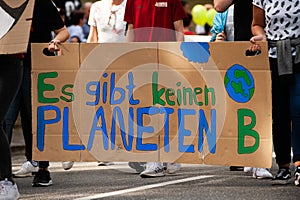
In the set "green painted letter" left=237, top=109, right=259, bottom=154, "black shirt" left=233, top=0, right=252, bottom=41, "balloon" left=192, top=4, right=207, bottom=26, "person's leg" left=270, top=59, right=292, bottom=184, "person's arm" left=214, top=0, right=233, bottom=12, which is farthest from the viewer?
"balloon" left=192, top=4, right=207, bottom=26

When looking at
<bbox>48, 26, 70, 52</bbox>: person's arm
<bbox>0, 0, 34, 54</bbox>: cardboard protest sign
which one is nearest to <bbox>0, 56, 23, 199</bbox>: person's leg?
<bbox>0, 0, 34, 54</bbox>: cardboard protest sign

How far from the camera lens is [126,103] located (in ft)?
27.3

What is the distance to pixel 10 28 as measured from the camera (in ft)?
24.6

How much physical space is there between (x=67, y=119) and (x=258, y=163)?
59.9 inches

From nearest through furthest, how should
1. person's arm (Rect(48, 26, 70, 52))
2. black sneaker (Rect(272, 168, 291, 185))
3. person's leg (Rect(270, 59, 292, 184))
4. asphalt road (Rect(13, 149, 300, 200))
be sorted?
1. asphalt road (Rect(13, 149, 300, 200))
2. person's arm (Rect(48, 26, 70, 52))
3. person's leg (Rect(270, 59, 292, 184))
4. black sneaker (Rect(272, 168, 291, 185))

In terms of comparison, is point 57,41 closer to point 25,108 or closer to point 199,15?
point 25,108

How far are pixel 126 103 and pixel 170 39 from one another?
5.39 feet

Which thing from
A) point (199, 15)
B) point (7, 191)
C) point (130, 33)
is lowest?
point (7, 191)

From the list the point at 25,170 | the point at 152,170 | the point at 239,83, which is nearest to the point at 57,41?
the point at 239,83

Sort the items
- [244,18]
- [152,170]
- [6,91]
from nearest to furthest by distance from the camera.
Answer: [6,91]
[152,170]
[244,18]

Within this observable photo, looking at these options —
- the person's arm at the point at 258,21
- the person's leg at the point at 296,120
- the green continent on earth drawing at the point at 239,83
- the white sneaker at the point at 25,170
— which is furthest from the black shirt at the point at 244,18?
the white sneaker at the point at 25,170

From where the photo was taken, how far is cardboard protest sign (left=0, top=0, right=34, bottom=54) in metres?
7.41

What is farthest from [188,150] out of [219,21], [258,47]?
[219,21]

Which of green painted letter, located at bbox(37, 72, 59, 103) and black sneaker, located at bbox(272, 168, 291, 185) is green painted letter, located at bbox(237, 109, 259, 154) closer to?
black sneaker, located at bbox(272, 168, 291, 185)
